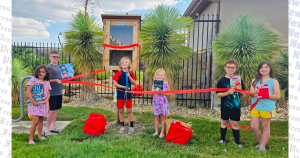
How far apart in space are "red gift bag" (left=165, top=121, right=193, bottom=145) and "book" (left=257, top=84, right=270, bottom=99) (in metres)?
1.34

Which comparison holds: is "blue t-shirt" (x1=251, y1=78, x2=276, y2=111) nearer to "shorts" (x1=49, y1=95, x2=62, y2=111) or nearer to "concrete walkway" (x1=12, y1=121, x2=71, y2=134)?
"shorts" (x1=49, y1=95, x2=62, y2=111)

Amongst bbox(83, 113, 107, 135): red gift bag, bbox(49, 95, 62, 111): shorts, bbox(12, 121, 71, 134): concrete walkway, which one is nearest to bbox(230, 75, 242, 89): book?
bbox(83, 113, 107, 135): red gift bag

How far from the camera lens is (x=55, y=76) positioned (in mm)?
4293

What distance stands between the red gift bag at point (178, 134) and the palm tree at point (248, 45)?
9.45 ft

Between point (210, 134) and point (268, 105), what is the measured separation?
142 centimetres

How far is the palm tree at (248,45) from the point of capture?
573 cm

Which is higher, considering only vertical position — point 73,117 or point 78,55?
point 78,55

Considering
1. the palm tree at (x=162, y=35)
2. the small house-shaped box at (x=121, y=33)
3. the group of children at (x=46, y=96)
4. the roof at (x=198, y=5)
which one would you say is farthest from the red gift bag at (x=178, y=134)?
the roof at (x=198, y=5)

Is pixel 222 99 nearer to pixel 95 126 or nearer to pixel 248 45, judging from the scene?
pixel 95 126

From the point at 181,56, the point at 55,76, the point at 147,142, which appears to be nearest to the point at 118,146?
the point at 147,142

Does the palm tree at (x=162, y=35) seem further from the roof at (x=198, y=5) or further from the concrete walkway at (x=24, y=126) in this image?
the roof at (x=198, y=5)

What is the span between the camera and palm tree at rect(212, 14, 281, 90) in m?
5.73

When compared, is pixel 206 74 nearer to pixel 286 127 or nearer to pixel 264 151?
pixel 286 127

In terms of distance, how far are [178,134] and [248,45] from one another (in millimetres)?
3520
